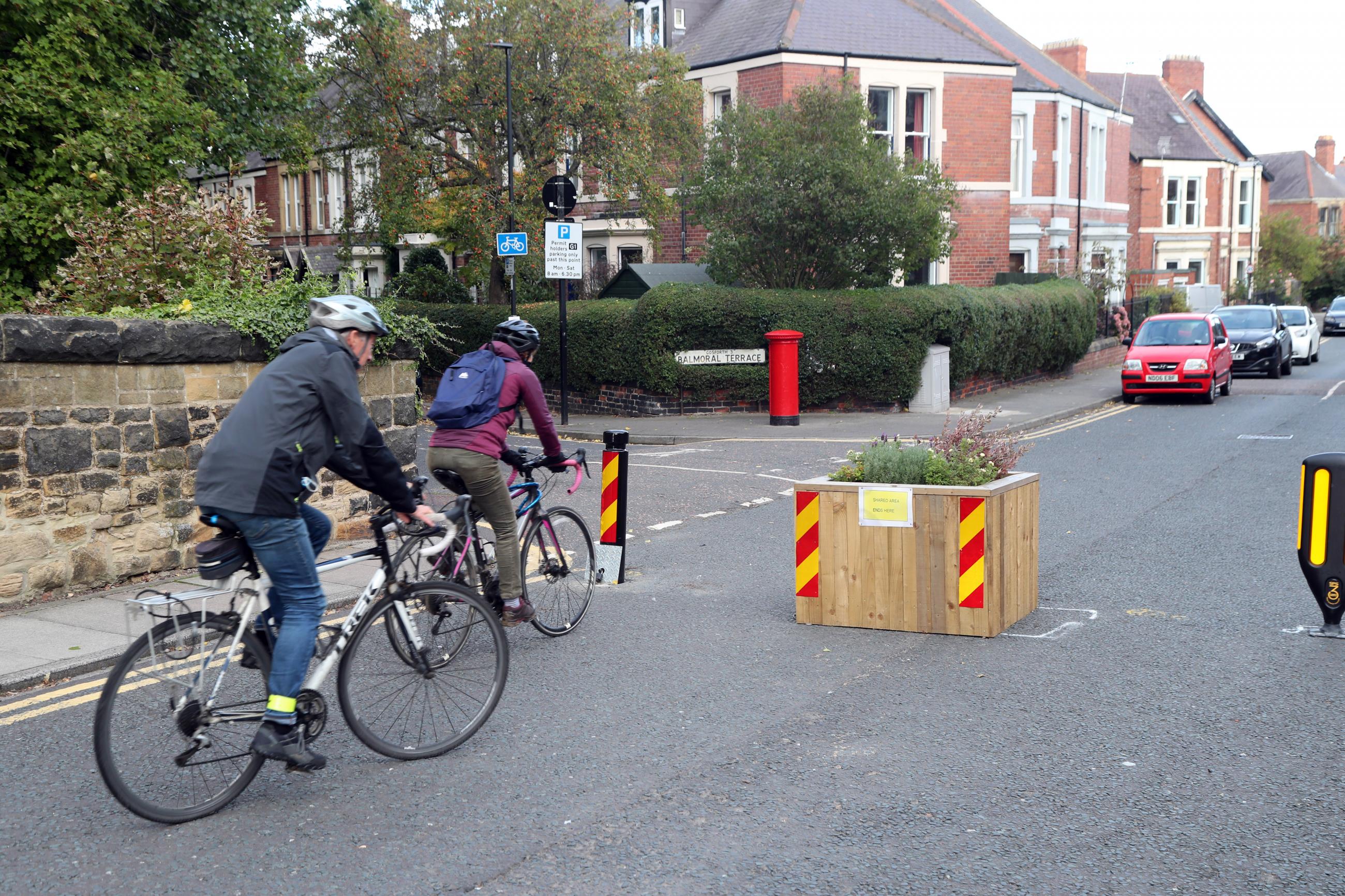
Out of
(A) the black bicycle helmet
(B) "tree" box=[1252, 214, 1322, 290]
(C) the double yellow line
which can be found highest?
(B) "tree" box=[1252, 214, 1322, 290]

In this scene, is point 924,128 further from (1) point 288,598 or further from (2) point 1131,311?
(1) point 288,598

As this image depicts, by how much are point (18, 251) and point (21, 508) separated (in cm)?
905

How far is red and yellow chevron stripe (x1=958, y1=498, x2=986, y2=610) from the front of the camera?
6832 millimetres

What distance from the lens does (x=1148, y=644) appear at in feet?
22.3

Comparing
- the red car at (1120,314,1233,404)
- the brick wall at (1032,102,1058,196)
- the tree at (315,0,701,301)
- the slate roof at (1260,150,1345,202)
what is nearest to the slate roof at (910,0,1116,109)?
the brick wall at (1032,102,1058,196)

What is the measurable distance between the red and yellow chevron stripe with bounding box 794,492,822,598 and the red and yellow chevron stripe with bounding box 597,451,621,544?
1.38 m

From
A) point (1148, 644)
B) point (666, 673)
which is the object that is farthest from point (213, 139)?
point (1148, 644)

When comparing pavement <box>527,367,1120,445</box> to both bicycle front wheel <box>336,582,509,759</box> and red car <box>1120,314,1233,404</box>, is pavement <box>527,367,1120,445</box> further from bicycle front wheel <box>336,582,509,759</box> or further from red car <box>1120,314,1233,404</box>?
bicycle front wheel <box>336,582,509,759</box>

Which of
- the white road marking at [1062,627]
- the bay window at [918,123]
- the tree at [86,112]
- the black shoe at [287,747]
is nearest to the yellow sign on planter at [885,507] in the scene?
the white road marking at [1062,627]

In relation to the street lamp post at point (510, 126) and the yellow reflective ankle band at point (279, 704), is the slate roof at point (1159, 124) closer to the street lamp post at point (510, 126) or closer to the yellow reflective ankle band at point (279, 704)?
the street lamp post at point (510, 126)

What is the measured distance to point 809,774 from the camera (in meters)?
4.86

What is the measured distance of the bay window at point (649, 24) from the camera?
1194 inches

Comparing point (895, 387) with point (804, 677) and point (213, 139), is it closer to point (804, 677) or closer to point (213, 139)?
point (213, 139)

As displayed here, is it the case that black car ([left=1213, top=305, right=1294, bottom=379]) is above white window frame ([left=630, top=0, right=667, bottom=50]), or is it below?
below
